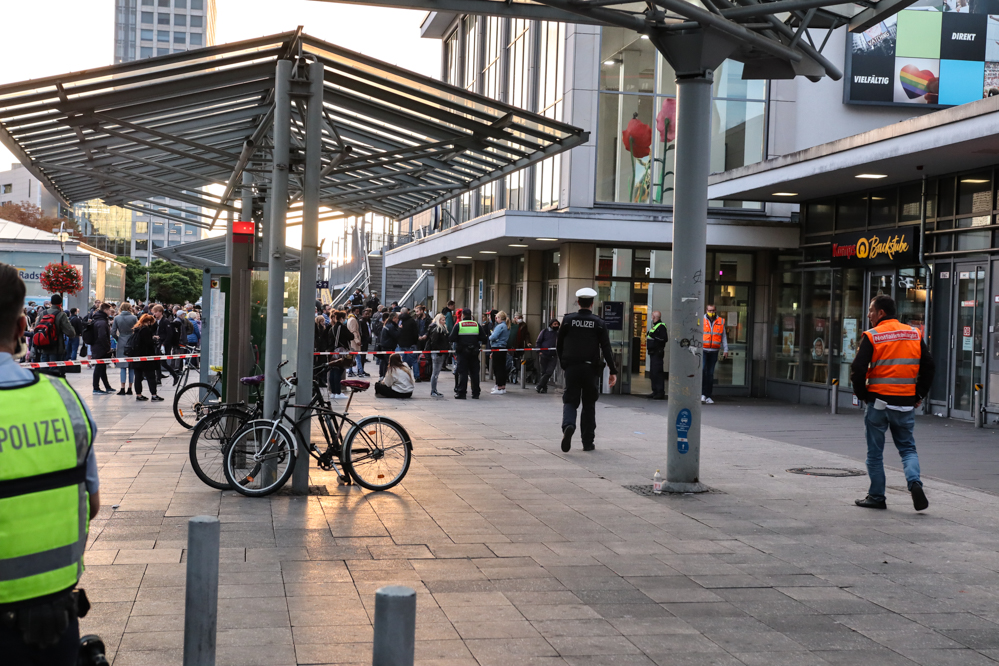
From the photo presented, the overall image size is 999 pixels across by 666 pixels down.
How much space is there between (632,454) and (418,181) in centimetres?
448

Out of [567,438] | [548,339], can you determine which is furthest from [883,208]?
[567,438]

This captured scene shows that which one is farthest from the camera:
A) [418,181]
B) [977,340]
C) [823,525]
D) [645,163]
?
[645,163]

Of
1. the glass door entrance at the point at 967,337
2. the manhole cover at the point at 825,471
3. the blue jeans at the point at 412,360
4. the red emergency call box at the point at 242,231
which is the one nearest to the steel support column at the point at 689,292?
the manhole cover at the point at 825,471

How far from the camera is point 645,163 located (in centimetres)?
2362

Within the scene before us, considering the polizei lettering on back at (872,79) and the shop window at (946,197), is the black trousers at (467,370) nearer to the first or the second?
the shop window at (946,197)

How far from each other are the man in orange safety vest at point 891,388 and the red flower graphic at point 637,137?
1522 cm

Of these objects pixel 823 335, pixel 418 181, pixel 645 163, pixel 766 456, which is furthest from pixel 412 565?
pixel 645 163

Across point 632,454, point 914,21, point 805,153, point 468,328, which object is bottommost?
point 632,454

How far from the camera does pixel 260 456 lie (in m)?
8.71

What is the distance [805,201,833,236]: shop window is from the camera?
67.6 feet

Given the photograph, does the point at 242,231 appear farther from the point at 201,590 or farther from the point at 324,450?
the point at 201,590

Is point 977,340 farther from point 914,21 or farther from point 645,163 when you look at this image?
point 645,163

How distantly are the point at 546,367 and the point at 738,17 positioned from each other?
13914 mm

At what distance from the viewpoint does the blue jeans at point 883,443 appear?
866 cm
